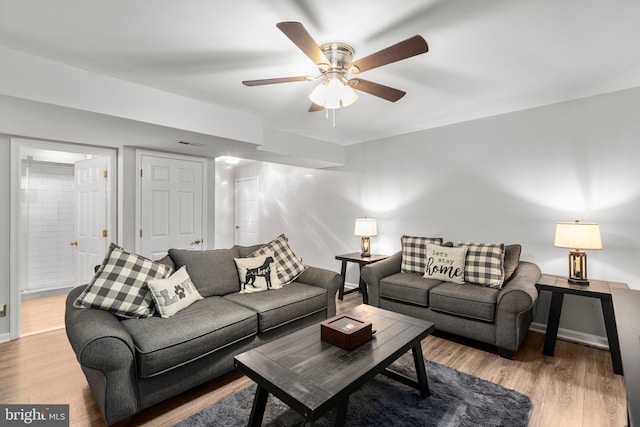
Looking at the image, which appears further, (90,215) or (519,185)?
(90,215)

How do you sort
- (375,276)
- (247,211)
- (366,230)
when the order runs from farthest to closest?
(247,211)
(366,230)
(375,276)

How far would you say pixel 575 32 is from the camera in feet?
6.24

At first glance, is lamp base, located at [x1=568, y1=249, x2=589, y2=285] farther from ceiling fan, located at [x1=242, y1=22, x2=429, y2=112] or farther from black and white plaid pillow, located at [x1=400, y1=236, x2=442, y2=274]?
ceiling fan, located at [x1=242, y1=22, x2=429, y2=112]

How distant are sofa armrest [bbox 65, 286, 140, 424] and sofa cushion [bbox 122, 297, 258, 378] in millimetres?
87

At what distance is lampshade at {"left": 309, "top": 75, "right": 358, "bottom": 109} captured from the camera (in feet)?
6.38

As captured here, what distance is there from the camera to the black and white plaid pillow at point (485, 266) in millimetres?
2876

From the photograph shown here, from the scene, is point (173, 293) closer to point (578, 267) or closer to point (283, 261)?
point (283, 261)

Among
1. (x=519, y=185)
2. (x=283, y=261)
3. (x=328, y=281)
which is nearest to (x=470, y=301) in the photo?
(x=328, y=281)

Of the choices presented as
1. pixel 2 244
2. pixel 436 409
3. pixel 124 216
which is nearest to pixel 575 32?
pixel 436 409

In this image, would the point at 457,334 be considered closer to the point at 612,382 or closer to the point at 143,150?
the point at 612,382

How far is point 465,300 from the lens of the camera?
272 centimetres

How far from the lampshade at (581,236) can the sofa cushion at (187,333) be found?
8.87 ft

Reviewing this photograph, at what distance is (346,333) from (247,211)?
17.5 feet

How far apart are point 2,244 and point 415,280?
13.5 ft
